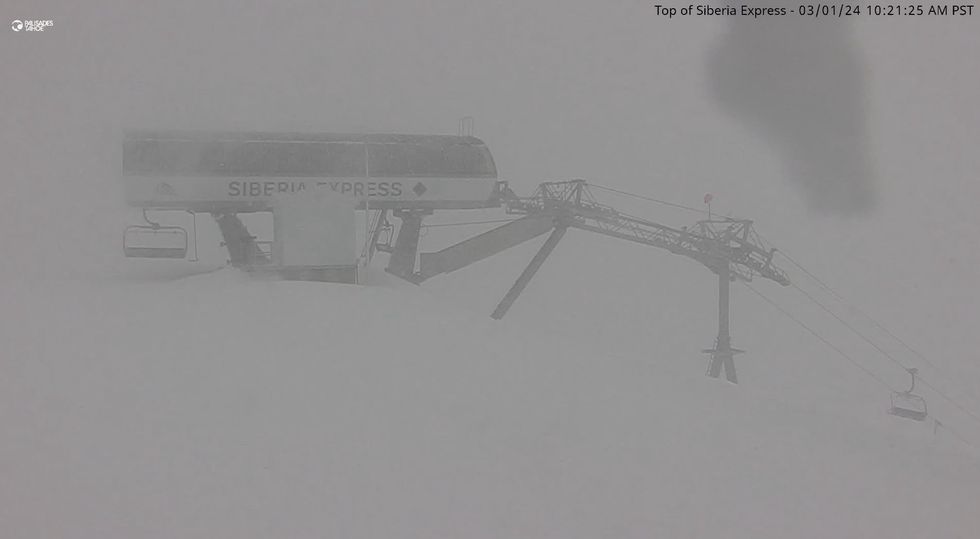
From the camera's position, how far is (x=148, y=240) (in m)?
3.36

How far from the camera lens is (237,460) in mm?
2502

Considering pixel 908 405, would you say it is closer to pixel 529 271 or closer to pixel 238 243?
pixel 529 271

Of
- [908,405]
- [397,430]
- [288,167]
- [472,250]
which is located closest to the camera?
→ [397,430]

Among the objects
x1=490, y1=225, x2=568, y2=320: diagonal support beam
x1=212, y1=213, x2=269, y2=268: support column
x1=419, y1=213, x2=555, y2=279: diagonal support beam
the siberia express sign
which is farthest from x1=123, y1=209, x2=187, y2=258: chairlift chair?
x1=490, y1=225, x2=568, y2=320: diagonal support beam

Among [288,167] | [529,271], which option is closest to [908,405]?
[529,271]

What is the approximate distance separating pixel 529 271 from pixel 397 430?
106 cm

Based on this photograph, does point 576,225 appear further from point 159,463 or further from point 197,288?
point 159,463

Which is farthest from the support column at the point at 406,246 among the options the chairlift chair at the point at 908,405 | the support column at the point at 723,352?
the chairlift chair at the point at 908,405

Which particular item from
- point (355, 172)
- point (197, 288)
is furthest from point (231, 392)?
point (355, 172)

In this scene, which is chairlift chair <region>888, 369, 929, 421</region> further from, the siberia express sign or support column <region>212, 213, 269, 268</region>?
support column <region>212, 213, 269, 268</region>

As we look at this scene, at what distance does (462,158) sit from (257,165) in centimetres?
86

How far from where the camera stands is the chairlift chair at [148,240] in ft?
10.8

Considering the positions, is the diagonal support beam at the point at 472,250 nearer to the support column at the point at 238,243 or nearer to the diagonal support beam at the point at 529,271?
the diagonal support beam at the point at 529,271

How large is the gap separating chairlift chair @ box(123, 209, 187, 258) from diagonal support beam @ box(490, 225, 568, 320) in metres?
1.37
